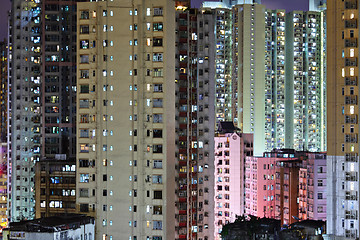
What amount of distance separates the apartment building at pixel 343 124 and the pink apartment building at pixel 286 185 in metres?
21.6

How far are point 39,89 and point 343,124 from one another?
43882 mm

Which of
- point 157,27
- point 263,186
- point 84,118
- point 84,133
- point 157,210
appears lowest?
point 263,186

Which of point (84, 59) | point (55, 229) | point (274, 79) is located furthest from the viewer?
point (274, 79)

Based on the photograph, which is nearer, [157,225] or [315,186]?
[157,225]

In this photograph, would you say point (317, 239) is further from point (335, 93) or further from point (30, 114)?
point (30, 114)

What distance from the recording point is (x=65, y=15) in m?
84.1

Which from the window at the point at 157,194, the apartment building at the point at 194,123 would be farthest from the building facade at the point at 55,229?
the apartment building at the point at 194,123

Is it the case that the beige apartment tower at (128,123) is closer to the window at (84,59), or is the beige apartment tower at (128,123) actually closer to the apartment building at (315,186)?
the window at (84,59)

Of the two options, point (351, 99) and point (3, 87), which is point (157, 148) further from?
point (3, 87)

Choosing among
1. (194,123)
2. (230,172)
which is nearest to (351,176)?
(194,123)

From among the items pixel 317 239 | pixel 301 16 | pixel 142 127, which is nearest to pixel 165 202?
pixel 142 127

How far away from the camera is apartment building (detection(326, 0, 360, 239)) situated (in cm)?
6184

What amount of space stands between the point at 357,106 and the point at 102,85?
84.2 ft

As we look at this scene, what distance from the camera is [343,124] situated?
205 feet
